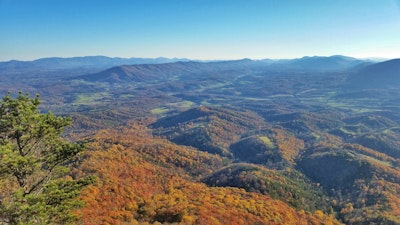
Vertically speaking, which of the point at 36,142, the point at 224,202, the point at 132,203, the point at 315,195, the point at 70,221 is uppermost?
the point at 36,142

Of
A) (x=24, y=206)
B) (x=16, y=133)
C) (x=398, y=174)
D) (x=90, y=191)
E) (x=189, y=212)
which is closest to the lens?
(x=24, y=206)

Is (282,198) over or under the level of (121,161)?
under

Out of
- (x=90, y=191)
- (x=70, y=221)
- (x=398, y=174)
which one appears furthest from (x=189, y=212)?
(x=398, y=174)

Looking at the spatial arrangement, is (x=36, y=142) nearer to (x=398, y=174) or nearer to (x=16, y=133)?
(x=16, y=133)

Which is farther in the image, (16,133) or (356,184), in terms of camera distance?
(356,184)

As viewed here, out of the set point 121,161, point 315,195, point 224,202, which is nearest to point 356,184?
point 315,195

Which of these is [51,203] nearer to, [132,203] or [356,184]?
[132,203]

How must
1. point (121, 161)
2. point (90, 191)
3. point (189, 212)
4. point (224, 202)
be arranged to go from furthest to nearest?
point (121, 161) → point (224, 202) → point (90, 191) → point (189, 212)
